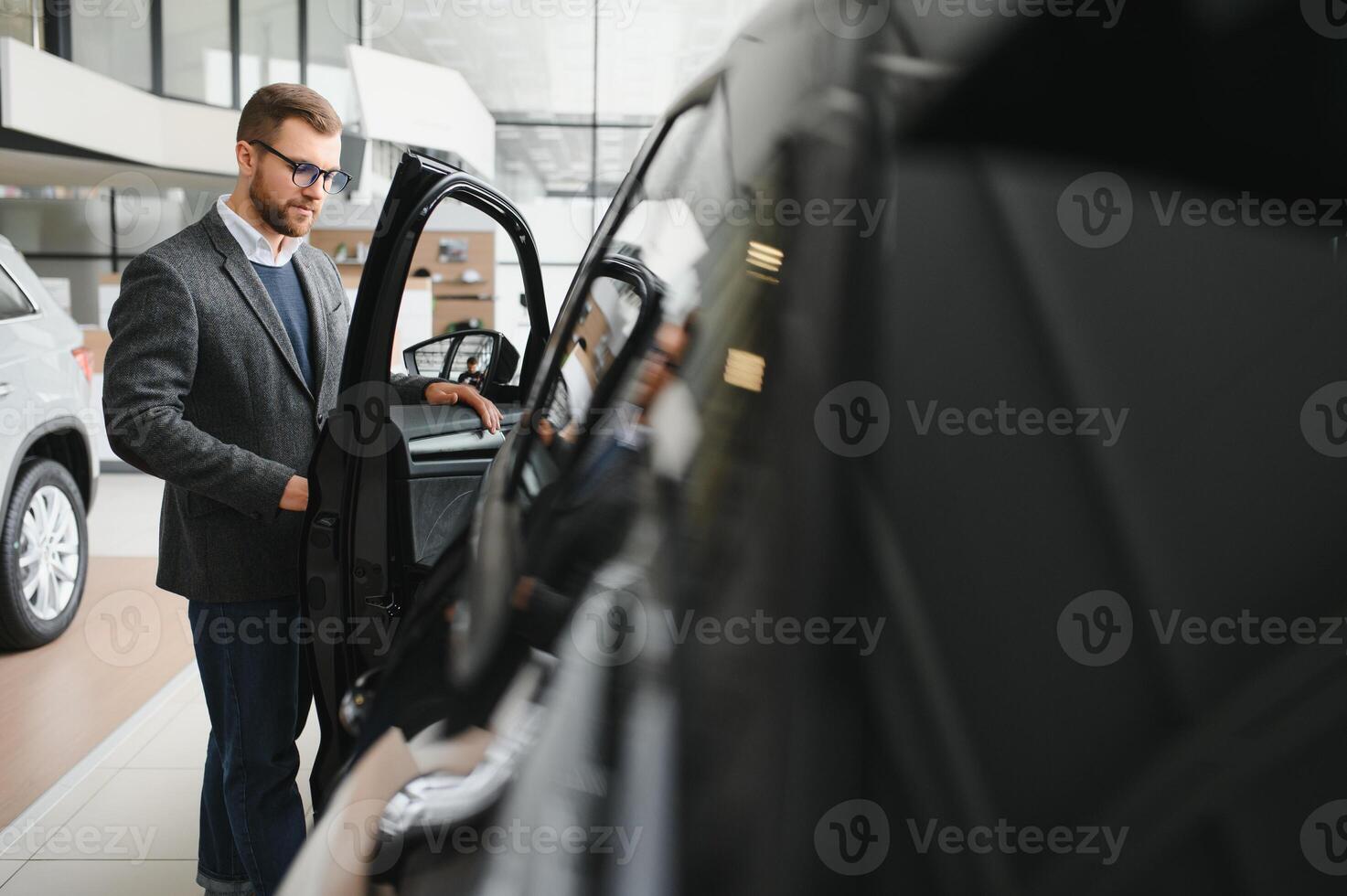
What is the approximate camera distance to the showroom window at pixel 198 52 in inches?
430

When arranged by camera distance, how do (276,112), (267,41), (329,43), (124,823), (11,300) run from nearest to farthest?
1. (276,112)
2. (124,823)
3. (11,300)
4. (267,41)
5. (329,43)

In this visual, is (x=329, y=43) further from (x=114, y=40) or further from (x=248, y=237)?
(x=248, y=237)

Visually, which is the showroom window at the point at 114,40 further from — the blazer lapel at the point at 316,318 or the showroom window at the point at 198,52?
the blazer lapel at the point at 316,318

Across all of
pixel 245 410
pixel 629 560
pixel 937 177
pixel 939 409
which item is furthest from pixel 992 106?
pixel 245 410

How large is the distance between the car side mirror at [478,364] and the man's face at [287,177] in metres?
0.37

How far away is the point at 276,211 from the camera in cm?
183

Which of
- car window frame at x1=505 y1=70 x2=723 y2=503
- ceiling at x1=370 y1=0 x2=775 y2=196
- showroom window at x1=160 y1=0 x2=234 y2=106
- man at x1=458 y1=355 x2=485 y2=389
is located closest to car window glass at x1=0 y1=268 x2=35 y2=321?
man at x1=458 y1=355 x2=485 y2=389

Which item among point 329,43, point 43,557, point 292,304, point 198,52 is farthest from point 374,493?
point 329,43

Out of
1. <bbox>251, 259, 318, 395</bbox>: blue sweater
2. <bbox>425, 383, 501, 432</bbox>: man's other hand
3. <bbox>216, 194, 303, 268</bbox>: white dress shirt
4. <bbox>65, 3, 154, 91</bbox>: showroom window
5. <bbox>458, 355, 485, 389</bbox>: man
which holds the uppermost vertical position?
<bbox>65, 3, 154, 91</bbox>: showroom window

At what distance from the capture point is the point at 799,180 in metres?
0.60

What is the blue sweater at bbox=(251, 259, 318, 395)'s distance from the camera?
1.92 meters

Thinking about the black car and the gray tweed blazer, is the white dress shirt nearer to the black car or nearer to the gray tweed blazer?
the gray tweed blazer

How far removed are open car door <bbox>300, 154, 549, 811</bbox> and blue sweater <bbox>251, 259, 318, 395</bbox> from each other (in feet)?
0.94

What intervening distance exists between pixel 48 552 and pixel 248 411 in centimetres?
262
